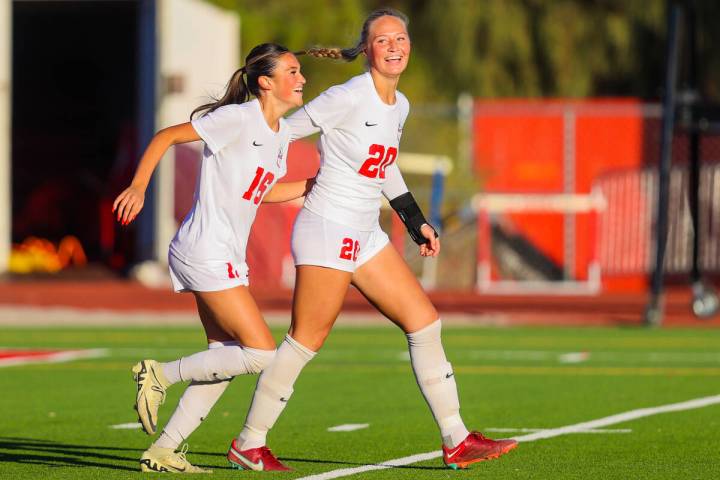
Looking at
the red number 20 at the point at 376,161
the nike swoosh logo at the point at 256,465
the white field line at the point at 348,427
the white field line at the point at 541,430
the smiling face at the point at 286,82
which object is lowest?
the white field line at the point at 348,427

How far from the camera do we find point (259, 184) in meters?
8.25

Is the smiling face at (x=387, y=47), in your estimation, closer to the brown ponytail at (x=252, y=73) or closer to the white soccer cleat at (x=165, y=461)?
the brown ponytail at (x=252, y=73)

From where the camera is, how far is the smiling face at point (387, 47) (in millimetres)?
8391

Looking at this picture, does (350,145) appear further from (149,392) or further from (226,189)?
(149,392)

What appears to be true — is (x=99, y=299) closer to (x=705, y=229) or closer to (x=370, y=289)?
(x=705, y=229)

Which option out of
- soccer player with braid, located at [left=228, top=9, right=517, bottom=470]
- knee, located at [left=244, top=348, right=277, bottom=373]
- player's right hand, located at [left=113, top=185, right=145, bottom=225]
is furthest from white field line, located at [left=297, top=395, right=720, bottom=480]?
player's right hand, located at [left=113, top=185, right=145, bottom=225]

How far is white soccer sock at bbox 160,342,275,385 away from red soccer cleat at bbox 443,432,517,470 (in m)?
1.01

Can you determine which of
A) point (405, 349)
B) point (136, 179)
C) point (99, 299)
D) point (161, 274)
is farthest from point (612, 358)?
point (161, 274)

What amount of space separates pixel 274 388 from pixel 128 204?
1330 millimetres

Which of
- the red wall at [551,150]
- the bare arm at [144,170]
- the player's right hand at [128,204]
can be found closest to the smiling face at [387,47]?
the bare arm at [144,170]

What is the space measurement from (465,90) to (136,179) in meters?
30.7

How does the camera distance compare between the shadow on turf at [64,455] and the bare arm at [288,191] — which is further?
the shadow on turf at [64,455]

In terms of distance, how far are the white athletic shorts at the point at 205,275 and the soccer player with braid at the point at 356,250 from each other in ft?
1.32

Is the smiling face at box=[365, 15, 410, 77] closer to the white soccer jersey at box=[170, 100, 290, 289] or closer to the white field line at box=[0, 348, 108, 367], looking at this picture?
the white soccer jersey at box=[170, 100, 290, 289]
